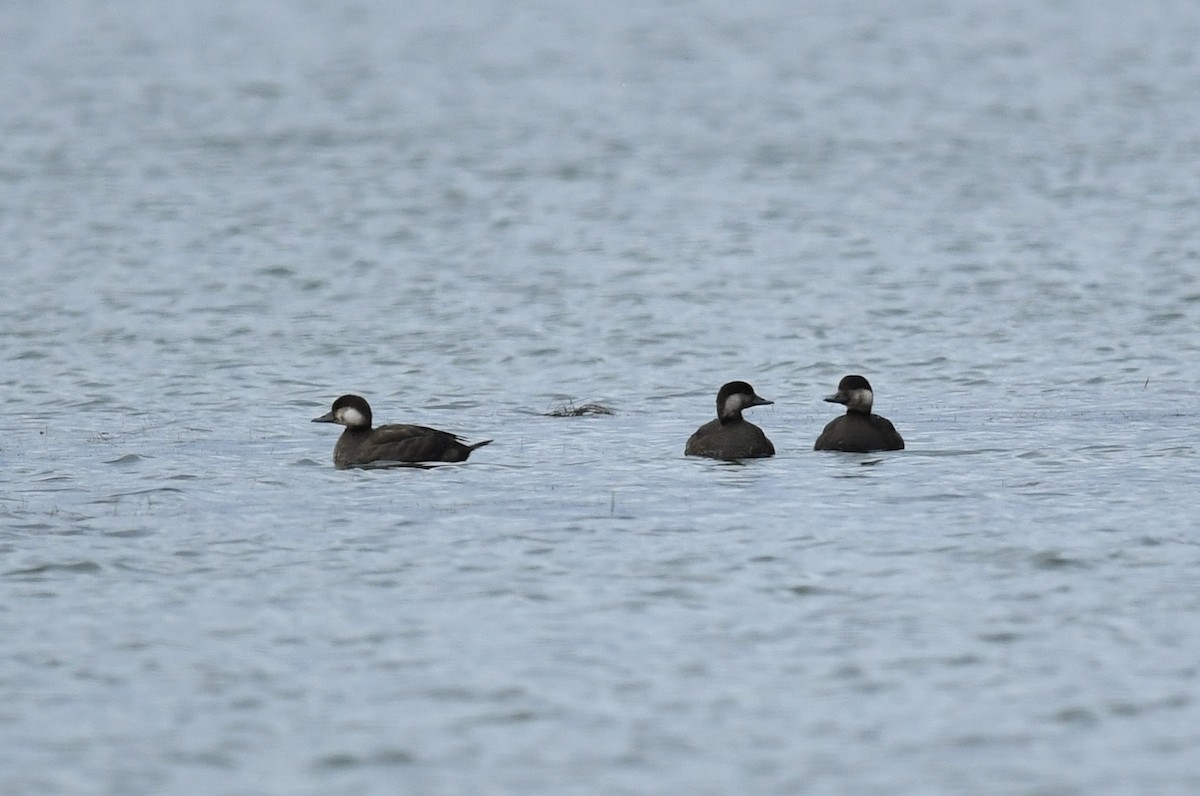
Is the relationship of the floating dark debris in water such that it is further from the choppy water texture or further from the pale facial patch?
the pale facial patch

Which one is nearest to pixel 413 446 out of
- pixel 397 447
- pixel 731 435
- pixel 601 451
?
pixel 397 447

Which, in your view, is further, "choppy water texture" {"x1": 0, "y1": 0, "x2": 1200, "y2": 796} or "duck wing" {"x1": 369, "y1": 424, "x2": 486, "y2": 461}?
"duck wing" {"x1": 369, "y1": 424, "x2": 486, "y2": 461}

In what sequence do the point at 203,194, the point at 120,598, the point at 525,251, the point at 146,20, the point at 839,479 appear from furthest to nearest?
1. the point at 146,20
2. the point at 203,194
3. the point at 525,251
4. the point at 839,479
5. the point at 120,598

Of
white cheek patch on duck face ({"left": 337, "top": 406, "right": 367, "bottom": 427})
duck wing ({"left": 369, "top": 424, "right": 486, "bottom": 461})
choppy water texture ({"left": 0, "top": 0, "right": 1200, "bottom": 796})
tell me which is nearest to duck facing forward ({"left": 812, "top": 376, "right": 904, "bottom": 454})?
choppy water texture ({"left": 0, "top": 0, "right": 1200, "bottom": 796})

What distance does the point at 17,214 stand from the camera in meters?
39.7

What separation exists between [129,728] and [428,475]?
287 inches

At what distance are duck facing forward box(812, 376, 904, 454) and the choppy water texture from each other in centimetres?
23

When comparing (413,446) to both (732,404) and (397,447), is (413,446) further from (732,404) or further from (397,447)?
(732,404)

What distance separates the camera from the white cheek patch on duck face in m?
19.7

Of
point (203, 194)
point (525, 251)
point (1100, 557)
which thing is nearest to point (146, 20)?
point (203, 194)

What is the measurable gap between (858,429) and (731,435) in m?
1.23

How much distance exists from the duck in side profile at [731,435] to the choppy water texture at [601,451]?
11.7 inches

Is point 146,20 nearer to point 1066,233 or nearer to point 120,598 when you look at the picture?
point 1066,233

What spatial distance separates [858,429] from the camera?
19078 millimetres
